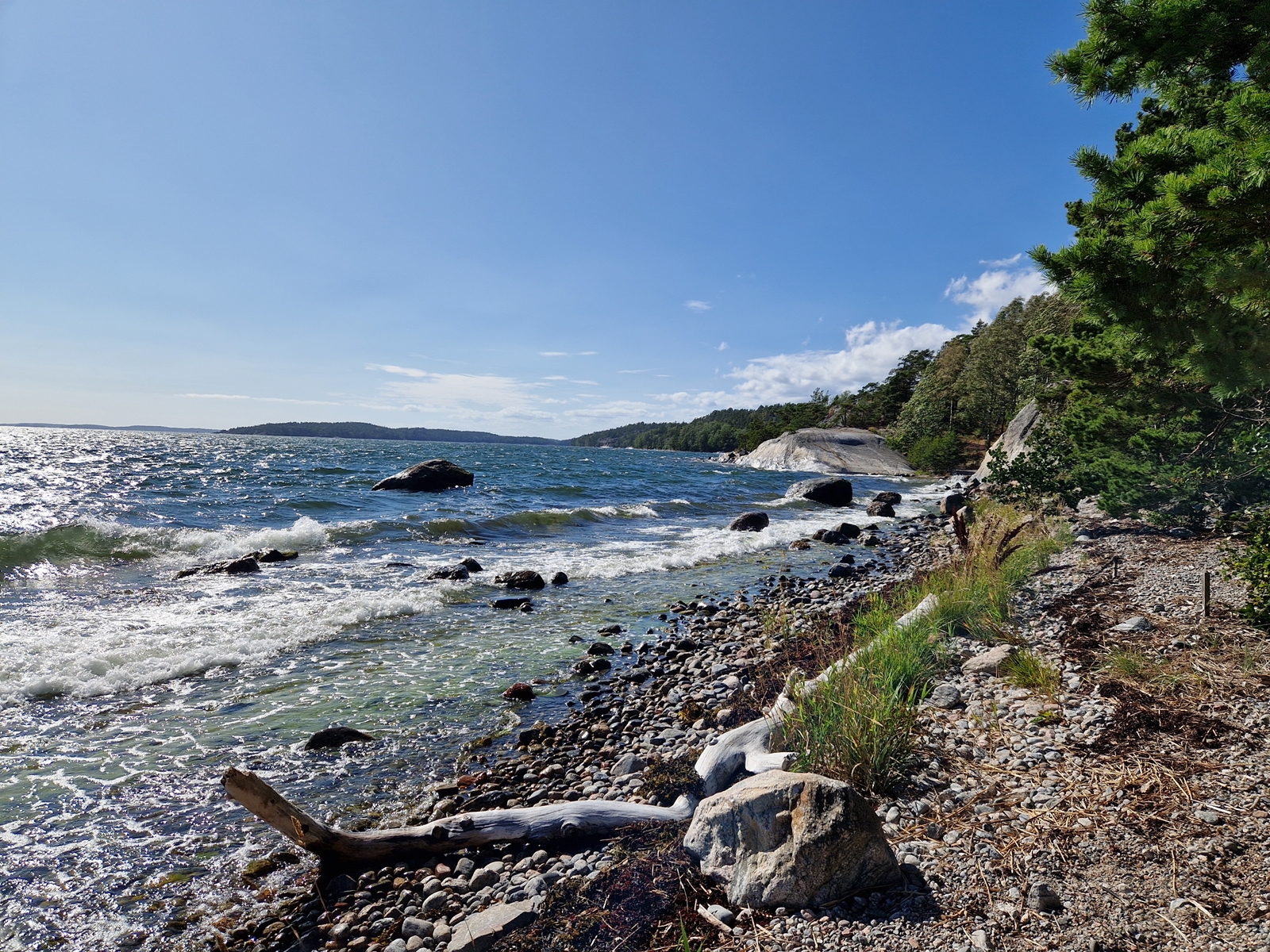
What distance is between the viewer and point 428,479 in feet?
104

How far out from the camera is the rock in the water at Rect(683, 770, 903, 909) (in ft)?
9.52

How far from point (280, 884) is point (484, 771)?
1803 mm

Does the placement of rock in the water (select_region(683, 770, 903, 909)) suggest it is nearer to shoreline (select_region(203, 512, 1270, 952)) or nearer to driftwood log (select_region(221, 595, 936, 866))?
shoreline (select_region(203, 512, 1270, 952))

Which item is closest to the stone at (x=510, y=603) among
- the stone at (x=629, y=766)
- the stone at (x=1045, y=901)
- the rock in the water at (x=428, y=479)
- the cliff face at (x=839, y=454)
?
the stone at (x=629, y=766)

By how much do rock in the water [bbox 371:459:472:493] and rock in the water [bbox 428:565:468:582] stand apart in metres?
18.6

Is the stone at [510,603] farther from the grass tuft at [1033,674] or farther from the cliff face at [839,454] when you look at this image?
the cliff face at [839,454]

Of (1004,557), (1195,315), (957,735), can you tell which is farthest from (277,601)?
(1195,315)

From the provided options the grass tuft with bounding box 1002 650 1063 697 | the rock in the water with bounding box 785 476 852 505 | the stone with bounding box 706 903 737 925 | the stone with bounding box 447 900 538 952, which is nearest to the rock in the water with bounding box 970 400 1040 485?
the rock in the water with bounding box 785 476 852 505

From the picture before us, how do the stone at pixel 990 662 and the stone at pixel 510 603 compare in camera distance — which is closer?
the stone at pixel 990 662

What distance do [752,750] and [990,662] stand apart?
2679 mm

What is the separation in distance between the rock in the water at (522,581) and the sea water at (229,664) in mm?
395

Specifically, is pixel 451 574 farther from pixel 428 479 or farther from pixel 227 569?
pixel 428 479

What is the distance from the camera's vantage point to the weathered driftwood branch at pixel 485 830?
4.11 meters

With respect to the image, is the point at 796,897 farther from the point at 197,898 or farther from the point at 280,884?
the point at 197,898
